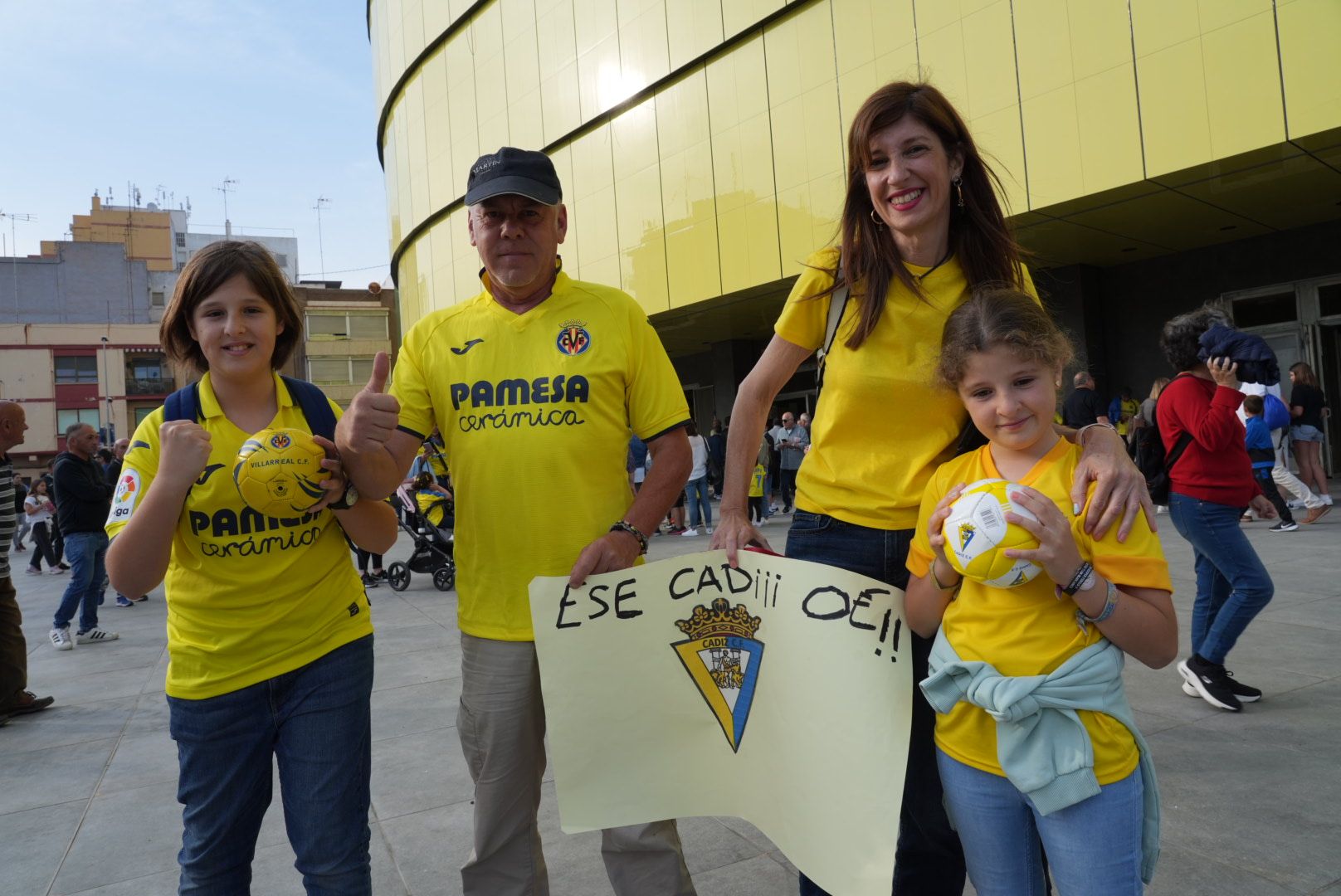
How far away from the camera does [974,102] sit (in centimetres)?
1302

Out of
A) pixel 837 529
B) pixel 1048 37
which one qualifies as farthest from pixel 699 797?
pixel 1048 37

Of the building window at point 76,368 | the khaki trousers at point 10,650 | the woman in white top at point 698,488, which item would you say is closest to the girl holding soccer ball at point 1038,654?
the khaki trousers at point 10,650

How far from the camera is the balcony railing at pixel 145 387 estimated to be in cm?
5594

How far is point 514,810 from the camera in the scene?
228 cm

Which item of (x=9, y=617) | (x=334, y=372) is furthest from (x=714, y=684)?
(x=334, y=372)

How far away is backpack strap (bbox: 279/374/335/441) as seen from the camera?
89.2 inches

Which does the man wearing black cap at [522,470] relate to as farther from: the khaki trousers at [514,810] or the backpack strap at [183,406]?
the backpack strap at [183,406]

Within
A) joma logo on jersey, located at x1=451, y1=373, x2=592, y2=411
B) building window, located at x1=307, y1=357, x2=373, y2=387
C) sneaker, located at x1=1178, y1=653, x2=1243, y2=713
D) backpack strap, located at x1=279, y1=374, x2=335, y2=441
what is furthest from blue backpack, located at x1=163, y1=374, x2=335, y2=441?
building window, located at x1=307, y1=357, x2=373, y2=387

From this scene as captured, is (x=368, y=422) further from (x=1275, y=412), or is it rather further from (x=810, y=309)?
(x=1275, y=412)

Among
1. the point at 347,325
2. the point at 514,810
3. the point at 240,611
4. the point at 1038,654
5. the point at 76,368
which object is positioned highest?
the point at 347,325

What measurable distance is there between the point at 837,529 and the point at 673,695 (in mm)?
609

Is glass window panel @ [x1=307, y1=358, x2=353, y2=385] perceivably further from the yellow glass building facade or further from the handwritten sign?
the handwritten sign

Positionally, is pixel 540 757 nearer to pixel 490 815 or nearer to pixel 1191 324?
pixel 490 815

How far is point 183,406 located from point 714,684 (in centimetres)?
152
